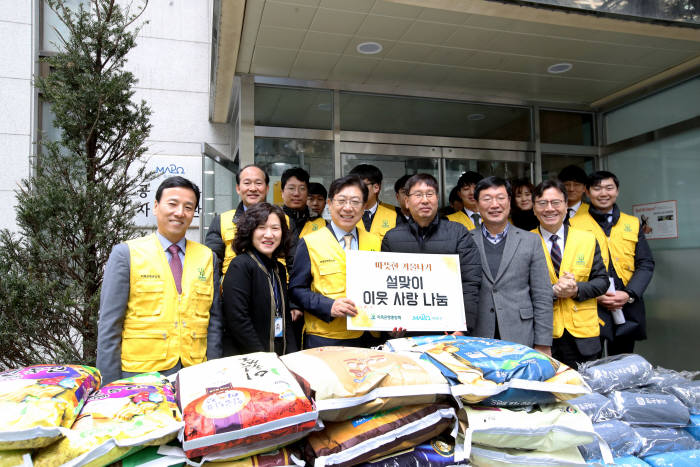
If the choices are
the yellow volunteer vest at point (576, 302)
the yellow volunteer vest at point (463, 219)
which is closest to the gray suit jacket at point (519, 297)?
the yellow volunteer vest at point (576, 302)

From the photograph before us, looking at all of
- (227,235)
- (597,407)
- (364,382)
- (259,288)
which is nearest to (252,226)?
(259,288)

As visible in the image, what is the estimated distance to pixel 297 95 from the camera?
5699 mm

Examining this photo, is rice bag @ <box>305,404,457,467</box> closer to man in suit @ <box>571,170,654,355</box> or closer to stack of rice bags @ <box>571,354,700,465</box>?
stack of rice bags @ <box>571,354,700,465</box>

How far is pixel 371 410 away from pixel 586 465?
2.54 feet

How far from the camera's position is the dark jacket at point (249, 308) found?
8.07 feet

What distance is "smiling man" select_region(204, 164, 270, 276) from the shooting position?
3.40 metres

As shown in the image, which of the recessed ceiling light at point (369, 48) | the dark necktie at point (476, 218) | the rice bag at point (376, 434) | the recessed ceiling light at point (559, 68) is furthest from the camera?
the recessed ceiling light at point (559, 68)

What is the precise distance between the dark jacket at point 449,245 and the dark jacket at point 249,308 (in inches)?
33.6

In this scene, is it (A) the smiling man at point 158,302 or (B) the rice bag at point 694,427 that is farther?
(A) the smiling man at point 158,302

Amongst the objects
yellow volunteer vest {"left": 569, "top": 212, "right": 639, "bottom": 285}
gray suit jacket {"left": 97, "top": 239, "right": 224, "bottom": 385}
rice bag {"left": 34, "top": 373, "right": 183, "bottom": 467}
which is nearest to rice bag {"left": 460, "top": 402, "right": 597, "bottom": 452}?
rice bag {"left": 34, "top": 373, "right": 183, "bottom": 467}

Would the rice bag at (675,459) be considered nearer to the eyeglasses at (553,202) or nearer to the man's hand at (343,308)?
the man's hand at (343,308)

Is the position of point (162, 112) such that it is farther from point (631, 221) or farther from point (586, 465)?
point (586, 465)

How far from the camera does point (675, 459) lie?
72.2 inches

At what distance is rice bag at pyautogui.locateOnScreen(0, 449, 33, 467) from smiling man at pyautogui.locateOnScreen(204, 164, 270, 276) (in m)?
2.19
